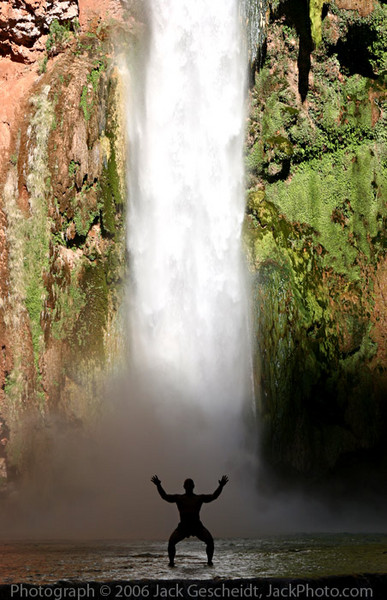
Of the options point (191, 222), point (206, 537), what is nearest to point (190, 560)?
point (206, 537)

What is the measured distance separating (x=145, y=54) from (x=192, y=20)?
58.2 inches

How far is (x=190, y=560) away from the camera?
7.55 metres

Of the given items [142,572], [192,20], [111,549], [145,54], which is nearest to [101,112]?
[145,54]

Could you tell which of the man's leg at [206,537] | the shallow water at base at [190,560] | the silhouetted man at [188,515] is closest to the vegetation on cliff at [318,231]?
the shallow water at base at [190,560]

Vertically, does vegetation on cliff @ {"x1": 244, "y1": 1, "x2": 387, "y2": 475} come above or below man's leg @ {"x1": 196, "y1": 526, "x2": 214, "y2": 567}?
above

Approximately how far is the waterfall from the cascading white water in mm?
25

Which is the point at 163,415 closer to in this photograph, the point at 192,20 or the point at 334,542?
the point at 334,542

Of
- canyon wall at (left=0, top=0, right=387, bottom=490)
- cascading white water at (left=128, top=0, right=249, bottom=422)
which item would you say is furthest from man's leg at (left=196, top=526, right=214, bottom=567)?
cascading white water at (left=128, top=0, right=249, bottom=422)

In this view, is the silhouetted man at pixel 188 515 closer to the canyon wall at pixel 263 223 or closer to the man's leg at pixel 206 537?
the man's leg at pixel 206 537

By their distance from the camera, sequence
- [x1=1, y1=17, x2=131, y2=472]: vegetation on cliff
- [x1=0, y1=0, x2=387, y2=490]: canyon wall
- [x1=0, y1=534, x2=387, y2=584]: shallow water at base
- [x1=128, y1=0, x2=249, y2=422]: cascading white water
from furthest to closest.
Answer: [x1=128, y1=0, x2=249, y2=422]: cascading white water, [x1=0, y1=0, x2=387, y2=490]: canyon wall, [x1=1, y1=17, x2=131, y2=472]: vegetation on cliff, [x1=0, y1=534, x2=387, y2=584]: shallow water at base

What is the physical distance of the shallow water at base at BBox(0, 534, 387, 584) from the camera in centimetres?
606

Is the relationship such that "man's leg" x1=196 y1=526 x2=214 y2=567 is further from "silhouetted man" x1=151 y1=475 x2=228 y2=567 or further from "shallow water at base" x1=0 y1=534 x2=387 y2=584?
"shallow water at base" x1=0 y1=534 x2=387 y2=584

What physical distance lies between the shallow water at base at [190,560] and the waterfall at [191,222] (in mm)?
→ 6203

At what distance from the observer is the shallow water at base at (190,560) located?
606 cm
